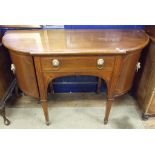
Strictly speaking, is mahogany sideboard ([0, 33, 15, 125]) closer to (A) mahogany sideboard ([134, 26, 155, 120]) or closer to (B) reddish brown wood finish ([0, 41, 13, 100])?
(B) reddish brown wood finish ([0, 41, 13, 100])

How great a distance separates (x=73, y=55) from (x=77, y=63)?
0.20ft

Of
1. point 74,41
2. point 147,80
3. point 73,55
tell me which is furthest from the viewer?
point 147,80

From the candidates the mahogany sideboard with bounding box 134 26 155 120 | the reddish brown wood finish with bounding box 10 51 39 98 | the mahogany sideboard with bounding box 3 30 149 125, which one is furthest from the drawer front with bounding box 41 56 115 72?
the mahogany sideboard with bounding box 134 26 155 120

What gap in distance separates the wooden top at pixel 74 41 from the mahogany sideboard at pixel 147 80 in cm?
8

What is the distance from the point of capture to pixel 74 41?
116cm

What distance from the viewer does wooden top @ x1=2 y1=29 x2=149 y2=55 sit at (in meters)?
1.04

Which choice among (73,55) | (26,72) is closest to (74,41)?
(73,55)

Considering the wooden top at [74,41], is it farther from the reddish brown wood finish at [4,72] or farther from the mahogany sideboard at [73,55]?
the reddish brown wood finish at [4,72]

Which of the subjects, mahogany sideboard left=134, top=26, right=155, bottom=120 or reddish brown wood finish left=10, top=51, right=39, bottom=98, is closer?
reddish brown wood finish left=10, top=51, right=39, bottom=98

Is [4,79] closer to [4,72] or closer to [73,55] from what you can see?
[4,72]

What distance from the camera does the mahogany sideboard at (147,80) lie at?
126 cm

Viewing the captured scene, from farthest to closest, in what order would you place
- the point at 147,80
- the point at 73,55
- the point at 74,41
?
the point at 147,80, the point at 74,41, the point at 73,55
